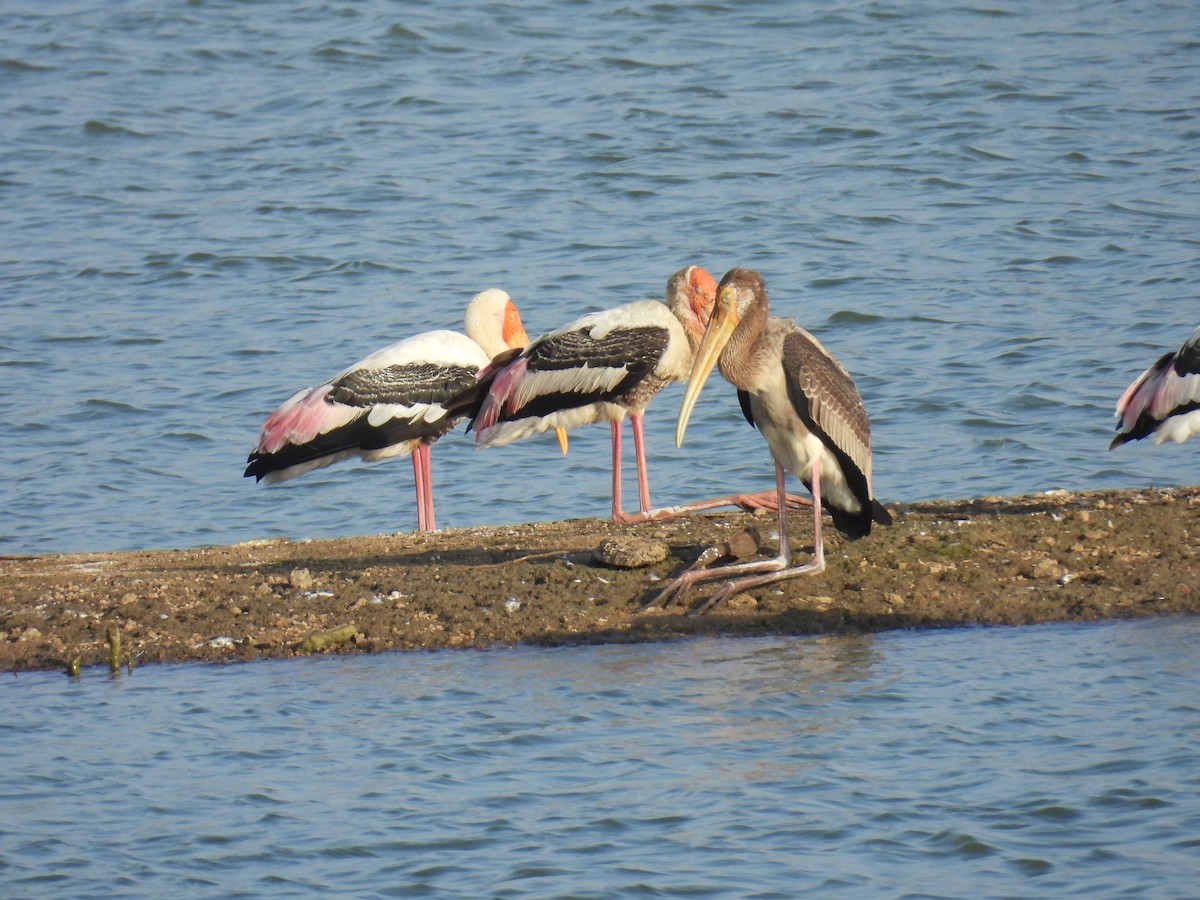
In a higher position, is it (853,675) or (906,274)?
(906,274)

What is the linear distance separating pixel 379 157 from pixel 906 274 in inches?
271

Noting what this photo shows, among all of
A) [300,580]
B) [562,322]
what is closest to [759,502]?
[300,580]

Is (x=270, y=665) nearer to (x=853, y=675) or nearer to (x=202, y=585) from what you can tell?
(x=202, y=585)

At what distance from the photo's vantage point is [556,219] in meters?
17.5

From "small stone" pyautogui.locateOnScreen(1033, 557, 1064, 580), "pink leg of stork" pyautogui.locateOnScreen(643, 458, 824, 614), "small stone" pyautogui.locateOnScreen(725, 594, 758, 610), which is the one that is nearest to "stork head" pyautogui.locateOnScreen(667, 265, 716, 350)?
"pink leg of stork" pyautogui.locateOnScreen(643, 458, 824, 614)

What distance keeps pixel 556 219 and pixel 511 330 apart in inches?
254

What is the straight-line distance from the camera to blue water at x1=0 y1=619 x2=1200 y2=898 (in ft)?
17.8

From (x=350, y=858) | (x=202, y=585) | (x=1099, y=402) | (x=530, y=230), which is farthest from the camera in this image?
(x=530, y=230)

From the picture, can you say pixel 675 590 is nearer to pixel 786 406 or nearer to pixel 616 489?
pixel 786 406

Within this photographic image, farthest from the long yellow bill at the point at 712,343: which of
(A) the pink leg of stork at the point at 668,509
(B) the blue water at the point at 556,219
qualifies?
(B) the blue water at the point at 556,219

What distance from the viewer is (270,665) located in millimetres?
7344

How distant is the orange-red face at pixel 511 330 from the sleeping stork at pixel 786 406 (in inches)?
133

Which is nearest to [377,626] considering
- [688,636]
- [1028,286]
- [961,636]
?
[688,636]

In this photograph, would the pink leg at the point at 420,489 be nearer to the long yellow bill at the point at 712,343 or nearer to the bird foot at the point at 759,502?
the bird foot at the point at 759,502
